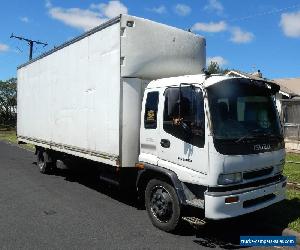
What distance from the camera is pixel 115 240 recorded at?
20.6 ft

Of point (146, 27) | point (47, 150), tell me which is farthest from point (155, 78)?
point (47, 150)

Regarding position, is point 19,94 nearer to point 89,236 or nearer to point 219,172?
point 89,236

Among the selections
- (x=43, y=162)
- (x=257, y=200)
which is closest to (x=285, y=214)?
(x=257, y=200)

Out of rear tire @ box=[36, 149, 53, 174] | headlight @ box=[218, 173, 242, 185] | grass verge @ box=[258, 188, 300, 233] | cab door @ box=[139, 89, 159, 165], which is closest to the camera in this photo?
headlight @ box=[218, 173, 242, 185]

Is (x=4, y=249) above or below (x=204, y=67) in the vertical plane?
below

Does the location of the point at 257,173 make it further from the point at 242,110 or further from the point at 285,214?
the point at 285,214

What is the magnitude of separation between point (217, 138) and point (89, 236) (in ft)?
→ 8.50

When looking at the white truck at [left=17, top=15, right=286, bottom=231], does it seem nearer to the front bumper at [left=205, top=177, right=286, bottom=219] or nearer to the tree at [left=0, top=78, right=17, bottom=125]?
the front bumper at [left=205, top=177, right=286, bottom=219]

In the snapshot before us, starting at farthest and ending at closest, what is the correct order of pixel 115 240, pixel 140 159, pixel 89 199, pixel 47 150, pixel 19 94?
1. pixel 19 94
2. pixel 47 150
3. pixel 89 199
4. pixel 140 159
5. pixel 115 240

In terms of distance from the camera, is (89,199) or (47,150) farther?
(47,150)

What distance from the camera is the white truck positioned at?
599 centimetres

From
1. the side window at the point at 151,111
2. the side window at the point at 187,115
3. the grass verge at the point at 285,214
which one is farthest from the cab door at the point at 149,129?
the grass verge at the point at 285,214

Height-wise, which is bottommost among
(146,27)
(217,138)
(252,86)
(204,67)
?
(217,138)

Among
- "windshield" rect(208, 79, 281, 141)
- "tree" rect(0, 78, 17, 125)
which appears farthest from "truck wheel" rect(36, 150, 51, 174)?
"tree" rect(0, 78, 17, 125)
